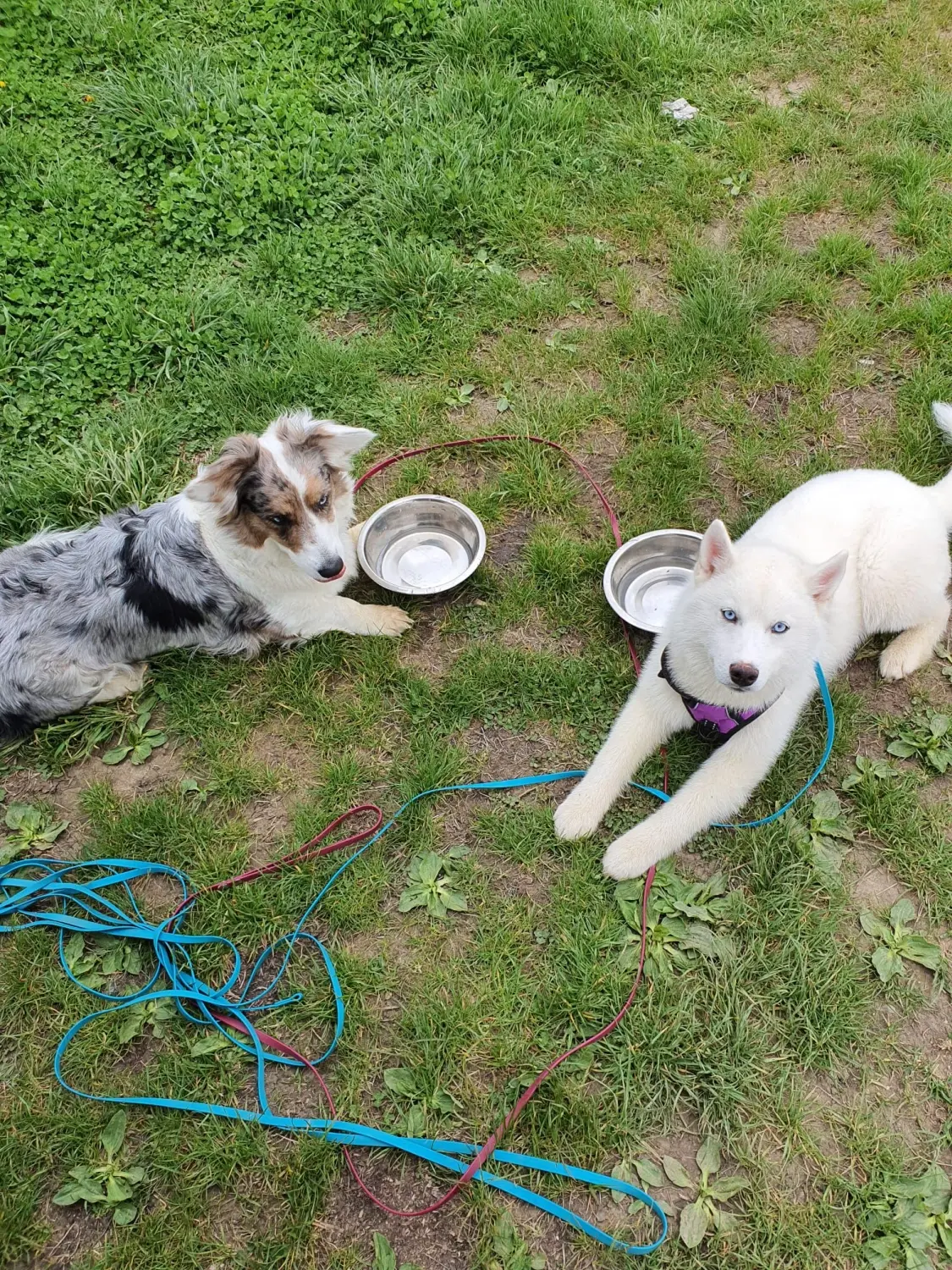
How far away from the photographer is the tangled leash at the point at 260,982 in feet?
8.61

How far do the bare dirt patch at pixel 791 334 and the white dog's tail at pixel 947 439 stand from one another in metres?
0.81

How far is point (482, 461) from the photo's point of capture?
448 centimetres

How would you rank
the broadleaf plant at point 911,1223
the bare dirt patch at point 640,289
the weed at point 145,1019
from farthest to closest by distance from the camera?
the bare dirt patch at point 640,289 → the weed at point 145,1019 → the broadleaf plant at point 911,1223

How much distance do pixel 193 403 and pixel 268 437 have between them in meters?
1.53

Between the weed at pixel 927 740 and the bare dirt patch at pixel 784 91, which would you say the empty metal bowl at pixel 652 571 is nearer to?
the weed at pixel 927 740

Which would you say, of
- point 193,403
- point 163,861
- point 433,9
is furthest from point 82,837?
point 433,9

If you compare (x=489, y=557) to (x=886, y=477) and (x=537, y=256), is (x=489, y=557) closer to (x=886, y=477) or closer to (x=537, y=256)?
(x=886, y=477)

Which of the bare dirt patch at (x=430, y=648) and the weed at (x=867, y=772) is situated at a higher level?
the weed at (x=867, y=772)

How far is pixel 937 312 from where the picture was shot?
4.71 m

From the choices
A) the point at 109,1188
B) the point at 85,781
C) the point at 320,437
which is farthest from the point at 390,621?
the point at 109,1188

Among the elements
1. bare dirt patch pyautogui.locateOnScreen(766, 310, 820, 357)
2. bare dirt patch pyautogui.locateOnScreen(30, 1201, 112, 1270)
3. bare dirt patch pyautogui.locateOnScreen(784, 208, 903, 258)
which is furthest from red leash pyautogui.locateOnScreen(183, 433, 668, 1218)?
bare dirt patch pyautogui.locateOnScreen(784, 208, 903, 258)

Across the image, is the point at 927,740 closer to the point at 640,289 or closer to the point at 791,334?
the point at 791,334

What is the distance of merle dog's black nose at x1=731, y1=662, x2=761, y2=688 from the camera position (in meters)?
2.68

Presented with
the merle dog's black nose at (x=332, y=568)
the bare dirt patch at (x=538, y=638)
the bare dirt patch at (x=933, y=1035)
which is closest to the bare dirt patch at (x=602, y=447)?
the bare dirt patch at (x=538, y=638)
